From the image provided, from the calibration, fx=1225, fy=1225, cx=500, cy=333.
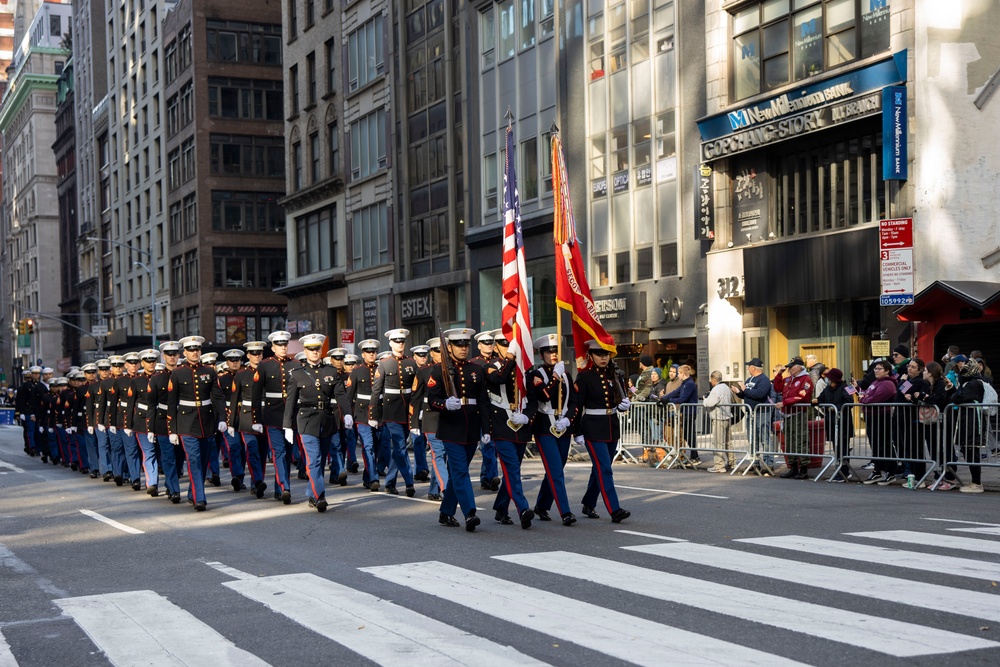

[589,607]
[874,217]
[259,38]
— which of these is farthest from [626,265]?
[259,38]

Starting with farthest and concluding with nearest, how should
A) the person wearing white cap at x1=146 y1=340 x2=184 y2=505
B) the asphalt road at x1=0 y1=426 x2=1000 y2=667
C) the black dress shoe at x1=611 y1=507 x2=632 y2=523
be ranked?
the person wearing white cap at x1=146 y1=340 x2=184 y2=505, the black dress shoe at x1=611 y1=507 x2=632 y2=523, the asphalt road at x1=0 y1=426 x2=1000 y2=667

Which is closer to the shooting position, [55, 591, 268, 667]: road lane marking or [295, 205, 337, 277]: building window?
[55, 591, 268, 667]: road lane marking

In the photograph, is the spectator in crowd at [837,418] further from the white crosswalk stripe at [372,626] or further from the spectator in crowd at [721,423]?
the white crosswalk stripe at [372,626]

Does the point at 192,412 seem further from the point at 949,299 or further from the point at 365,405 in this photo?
the point at 949,299

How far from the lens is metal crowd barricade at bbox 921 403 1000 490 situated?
16266mm

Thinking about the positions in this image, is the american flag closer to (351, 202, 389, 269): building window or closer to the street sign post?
the street sign post

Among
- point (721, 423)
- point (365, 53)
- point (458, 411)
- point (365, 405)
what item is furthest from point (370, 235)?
point (458, 411)

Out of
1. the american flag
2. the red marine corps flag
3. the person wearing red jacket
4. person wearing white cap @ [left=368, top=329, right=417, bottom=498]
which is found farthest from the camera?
the person wearing red jacket

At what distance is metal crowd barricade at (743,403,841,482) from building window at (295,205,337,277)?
116ft

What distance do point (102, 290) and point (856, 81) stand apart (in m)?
77.9

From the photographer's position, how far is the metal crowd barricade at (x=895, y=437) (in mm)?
16906

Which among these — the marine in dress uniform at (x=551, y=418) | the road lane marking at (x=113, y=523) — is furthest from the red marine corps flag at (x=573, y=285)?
the road lane marking at (x=113, y=523)

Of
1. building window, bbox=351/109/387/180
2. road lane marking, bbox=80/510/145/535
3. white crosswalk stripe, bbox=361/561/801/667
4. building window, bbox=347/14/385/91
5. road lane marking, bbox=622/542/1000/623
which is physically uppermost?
building window, bbox=347/14/385/91

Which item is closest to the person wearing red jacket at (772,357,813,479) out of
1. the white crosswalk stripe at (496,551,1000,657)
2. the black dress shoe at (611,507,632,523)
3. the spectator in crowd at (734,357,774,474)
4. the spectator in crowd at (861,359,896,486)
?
the spectator in crowd at (734,357,774,474)
